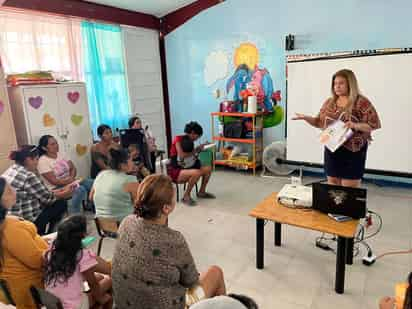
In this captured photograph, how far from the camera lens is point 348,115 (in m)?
2.51

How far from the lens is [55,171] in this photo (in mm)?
3324

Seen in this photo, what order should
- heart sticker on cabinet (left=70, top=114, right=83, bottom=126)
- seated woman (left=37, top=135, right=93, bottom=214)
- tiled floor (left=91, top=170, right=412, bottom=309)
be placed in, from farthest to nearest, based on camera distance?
heart sticker on cabinet (left=70, top=114, right=83, bottom=126) → seated woman (left=37, top=135, right=93, bottom=214) → tiled floor (left=91, top=170, right=412, bottom=309)

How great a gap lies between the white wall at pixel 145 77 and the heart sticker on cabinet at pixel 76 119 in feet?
4.07

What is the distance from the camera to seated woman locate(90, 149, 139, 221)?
7.79 feet

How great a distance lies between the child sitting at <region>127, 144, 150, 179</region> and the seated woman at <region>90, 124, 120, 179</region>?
25 cm

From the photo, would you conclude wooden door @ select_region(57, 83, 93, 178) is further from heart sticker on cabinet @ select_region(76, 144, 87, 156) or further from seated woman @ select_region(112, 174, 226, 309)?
seated woman @ select_region(112, 174, 226, 309)

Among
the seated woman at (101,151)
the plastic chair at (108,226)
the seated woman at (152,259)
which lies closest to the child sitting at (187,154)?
the seated woman at (101,151)

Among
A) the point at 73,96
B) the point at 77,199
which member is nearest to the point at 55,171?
the point at 77,199

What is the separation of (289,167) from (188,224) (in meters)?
1.97

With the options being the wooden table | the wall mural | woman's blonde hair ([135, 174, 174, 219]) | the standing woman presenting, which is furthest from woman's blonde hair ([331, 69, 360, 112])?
the wall mural

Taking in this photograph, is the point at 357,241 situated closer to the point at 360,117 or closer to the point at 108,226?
the point at 360,117

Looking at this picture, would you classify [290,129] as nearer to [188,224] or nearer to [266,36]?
[266,36]

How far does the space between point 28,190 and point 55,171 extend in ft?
2.21

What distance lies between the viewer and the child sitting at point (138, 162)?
13.3 ft
